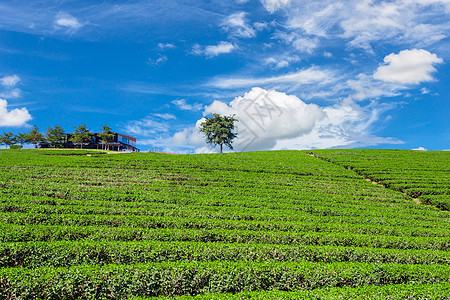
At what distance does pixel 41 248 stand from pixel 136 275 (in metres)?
5.12

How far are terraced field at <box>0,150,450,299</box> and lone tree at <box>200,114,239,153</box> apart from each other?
53.9 metres

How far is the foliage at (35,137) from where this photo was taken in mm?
92562

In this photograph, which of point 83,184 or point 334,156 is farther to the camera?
point 334,156

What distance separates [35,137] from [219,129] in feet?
221

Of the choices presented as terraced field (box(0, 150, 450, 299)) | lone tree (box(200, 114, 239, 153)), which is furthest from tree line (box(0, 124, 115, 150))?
terraced field (box(0, 150, 450, 299))

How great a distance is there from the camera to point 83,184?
2667 cm

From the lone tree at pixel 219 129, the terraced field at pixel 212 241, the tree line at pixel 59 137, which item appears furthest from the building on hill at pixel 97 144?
the terraced field at pixel 212 241

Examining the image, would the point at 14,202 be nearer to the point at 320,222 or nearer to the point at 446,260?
the point at 320,222

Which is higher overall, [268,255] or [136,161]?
[136,161]

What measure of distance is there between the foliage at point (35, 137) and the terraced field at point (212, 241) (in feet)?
256

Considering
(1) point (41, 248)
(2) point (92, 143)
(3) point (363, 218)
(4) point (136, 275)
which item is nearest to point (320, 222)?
(3) point (363, 218)

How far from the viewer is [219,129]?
83312 millimetres

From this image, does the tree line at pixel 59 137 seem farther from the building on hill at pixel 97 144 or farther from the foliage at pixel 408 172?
the foliage at pixel 408 172

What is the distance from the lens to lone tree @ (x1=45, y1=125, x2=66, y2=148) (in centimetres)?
8981
